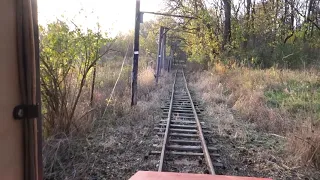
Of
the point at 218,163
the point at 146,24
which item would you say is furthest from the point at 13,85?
the point at 146,24

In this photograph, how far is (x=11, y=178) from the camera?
1.26 metres

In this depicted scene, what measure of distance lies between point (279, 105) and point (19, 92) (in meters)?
8.92

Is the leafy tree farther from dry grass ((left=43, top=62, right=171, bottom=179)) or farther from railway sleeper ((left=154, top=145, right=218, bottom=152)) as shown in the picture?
railway sleeper ((left=154, top=145, right=218, bottom=152))

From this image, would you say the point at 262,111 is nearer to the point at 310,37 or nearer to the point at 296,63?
the point at 296,63

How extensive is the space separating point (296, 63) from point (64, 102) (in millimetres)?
18910

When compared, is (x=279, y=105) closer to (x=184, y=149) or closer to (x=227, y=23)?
(x=184, y=149)

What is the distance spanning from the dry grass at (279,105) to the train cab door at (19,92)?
4721mm

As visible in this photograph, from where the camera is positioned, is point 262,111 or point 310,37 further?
point 310,37

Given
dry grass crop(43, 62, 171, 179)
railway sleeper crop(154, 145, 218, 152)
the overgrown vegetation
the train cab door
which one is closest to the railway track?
railway sleeper crop(154, 145, 218, 152)

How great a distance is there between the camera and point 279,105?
900 cm

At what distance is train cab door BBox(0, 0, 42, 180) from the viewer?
3.88 ft

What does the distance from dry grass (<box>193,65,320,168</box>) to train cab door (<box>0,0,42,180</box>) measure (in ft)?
15.5

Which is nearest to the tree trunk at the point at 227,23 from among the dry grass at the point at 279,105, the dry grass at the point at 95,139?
the dry grass at the point at 279,105

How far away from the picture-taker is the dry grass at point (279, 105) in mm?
5066
